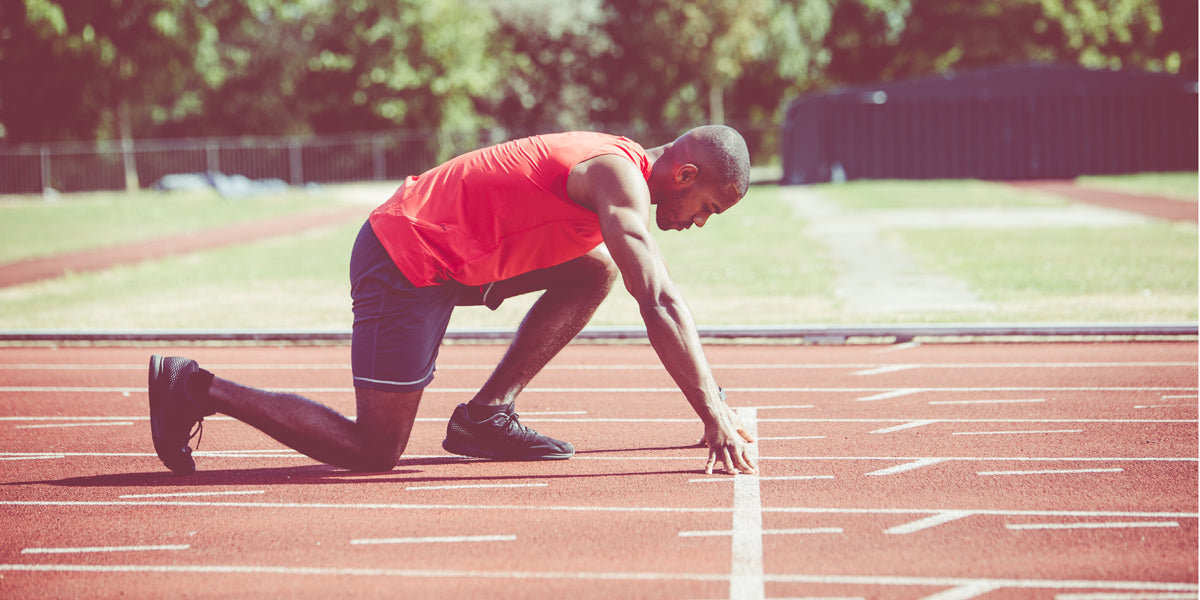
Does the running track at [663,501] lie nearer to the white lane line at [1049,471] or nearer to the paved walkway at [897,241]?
the white lane line at [1049,471]

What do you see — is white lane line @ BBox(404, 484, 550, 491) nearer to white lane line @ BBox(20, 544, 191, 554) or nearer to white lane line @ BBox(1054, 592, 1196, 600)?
white lane line @ BBox(20, 544, 191, 554)

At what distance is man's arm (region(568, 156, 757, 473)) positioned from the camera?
379 centimetres

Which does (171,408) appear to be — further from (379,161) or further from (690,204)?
(379,161)

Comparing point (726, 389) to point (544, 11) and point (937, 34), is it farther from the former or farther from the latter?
point (937, 34)

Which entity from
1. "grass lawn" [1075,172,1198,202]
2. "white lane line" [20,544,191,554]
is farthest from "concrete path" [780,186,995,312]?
"grass lawn" [1075,172,1198,202]

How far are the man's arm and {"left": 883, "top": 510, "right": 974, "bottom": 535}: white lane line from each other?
27.6 inches

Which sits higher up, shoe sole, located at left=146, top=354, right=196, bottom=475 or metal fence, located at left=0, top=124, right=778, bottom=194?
shoe sole, located at left=146, top=354, right=196, bottom=475

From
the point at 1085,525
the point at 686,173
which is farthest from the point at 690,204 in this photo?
the point at 1085,525

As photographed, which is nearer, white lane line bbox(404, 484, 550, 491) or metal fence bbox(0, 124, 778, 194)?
white lane line bbox(404, 484, 550, 491)

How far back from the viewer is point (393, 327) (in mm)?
4188

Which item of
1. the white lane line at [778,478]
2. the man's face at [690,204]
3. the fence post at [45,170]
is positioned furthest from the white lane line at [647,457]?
the fence post at [45,170]

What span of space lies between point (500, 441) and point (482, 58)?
45104 mm

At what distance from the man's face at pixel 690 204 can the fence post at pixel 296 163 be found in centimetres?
3661

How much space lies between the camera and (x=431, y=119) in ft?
151
